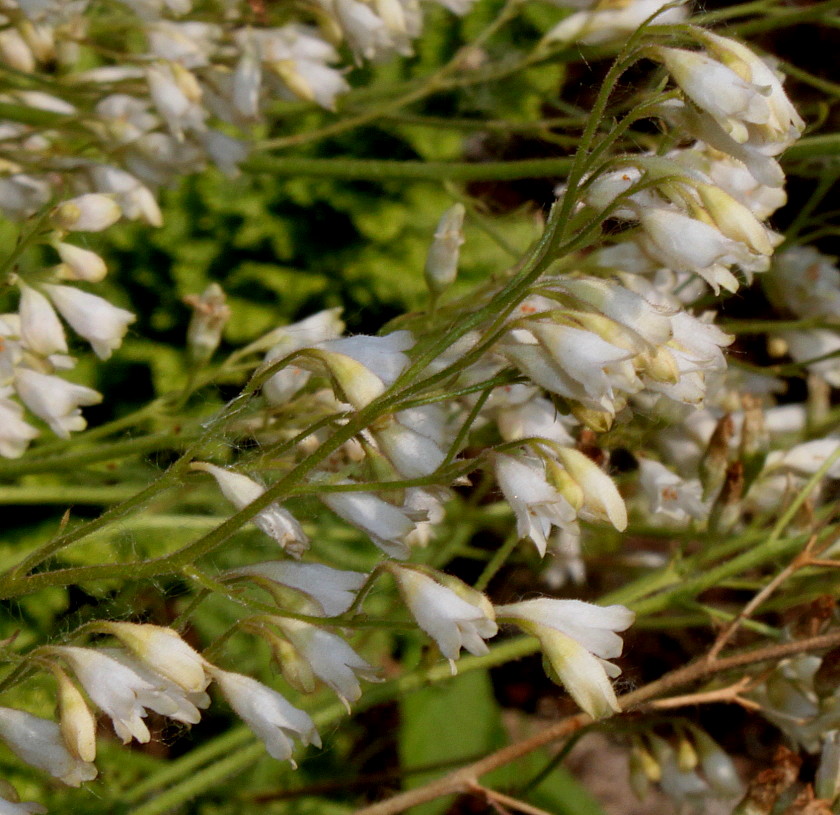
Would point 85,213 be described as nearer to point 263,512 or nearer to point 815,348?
point 263,512

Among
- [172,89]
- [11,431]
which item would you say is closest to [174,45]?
[172,89]

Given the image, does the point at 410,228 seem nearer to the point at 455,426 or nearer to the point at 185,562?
the point at 455,426

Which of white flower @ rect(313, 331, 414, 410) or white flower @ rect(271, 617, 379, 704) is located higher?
white flower @ rect(313, 331, 414, 410)

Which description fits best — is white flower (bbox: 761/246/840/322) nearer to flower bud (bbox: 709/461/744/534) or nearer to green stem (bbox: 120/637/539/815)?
flower bud (bbox: 709/461/744/534)

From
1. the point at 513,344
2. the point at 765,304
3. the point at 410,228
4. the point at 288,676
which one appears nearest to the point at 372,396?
the point at 513,344

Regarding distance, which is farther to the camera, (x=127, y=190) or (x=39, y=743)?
(x=127, y=190)

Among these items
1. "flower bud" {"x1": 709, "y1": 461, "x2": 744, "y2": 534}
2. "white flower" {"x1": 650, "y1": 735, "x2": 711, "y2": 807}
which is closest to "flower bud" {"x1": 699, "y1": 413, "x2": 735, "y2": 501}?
"flower bud" {"x1": 709, "y1": 461, "x2": 744, "y2": 534}

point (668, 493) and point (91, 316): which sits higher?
point (91, 316)
